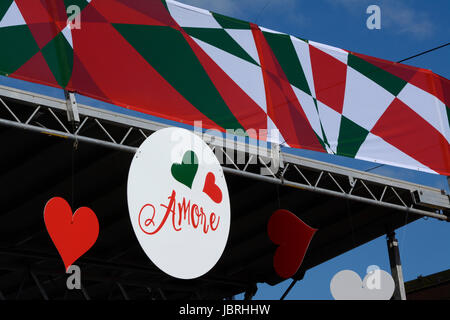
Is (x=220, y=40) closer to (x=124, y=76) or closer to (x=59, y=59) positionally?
(x=124, y=76)

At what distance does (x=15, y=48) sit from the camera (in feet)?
29.8

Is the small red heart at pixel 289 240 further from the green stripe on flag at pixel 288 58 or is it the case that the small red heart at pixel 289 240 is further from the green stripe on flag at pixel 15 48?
the green stripe on flag at pixel 15 48

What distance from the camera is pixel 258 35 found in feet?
37.8

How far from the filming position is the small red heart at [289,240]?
397 inches

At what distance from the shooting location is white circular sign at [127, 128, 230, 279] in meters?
8.37

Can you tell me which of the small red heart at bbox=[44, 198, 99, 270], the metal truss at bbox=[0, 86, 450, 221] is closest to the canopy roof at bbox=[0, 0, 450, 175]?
the metal truss at bbox=[0, 86, 450, 221]

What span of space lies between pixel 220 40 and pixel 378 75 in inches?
119

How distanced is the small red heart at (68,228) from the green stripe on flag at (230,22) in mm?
4096

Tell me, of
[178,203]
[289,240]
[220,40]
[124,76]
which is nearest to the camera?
[178,203]

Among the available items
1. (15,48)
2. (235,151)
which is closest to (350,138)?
(235,151)

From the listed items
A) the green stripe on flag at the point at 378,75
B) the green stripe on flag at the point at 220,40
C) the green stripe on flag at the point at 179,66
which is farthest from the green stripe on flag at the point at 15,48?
the green stripe on flag at the point at 378,75

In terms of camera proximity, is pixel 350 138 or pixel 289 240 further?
pixel 350 138

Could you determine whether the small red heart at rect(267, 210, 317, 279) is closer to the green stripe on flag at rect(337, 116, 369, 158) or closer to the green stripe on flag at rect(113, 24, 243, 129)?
the green stripe on flag at rect(113, 24, 243, 129)

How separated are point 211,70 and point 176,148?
2215 millimetres
